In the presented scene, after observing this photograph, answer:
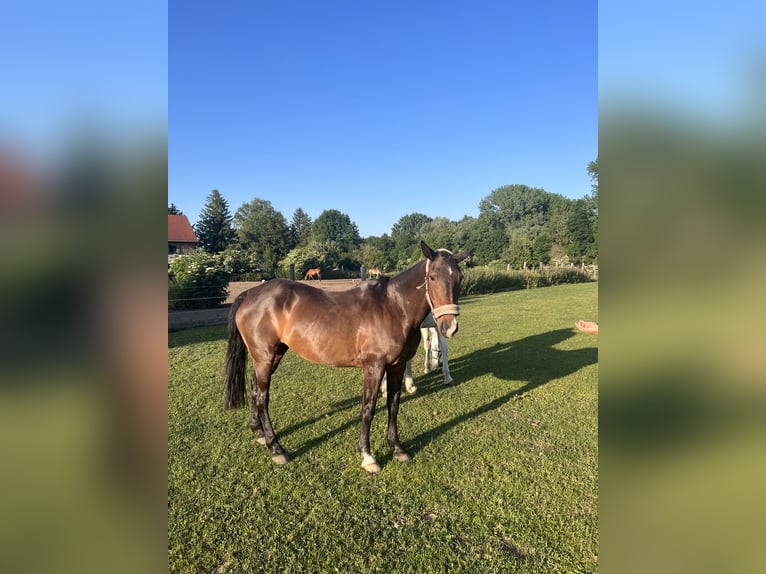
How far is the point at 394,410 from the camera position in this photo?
398 centimetres

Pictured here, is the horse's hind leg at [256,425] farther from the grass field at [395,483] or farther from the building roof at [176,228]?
the building roof at [176,228]

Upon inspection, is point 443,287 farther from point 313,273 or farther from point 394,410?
point 313,273

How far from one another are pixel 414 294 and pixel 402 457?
1.64 meters

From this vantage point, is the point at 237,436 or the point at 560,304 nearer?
the point at 237,436

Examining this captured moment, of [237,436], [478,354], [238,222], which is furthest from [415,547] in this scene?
[238,222]

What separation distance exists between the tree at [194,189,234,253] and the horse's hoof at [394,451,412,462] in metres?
49.0

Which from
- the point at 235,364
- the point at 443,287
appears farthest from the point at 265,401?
the point at 443,287

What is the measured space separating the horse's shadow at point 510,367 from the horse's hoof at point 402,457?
0.59 ft
